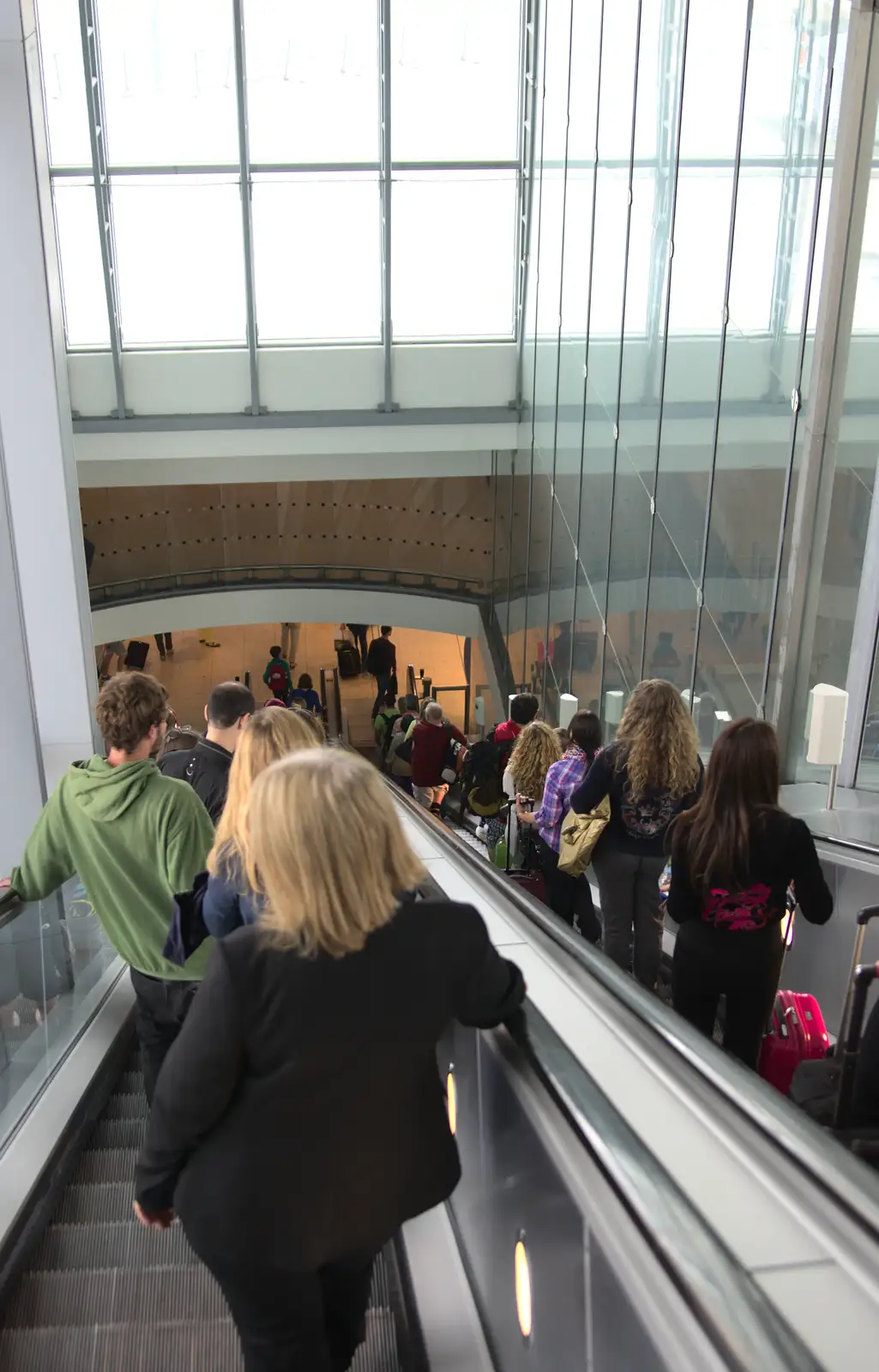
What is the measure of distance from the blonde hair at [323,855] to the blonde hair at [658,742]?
2.40m

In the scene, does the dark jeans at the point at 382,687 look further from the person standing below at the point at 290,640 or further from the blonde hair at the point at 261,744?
the blonde hair at the point at 261,744

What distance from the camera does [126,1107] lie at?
405 centimetres

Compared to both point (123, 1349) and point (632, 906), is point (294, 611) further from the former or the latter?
point (123, 1349)

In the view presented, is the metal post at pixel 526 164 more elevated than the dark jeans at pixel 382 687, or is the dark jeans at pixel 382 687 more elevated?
the metal post at pixel 526 164

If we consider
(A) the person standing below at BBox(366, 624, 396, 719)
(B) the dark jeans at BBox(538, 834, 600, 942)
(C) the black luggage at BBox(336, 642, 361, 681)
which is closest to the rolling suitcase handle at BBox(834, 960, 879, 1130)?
(B) the dark jeans at BBox(538, 834, 600, 942)

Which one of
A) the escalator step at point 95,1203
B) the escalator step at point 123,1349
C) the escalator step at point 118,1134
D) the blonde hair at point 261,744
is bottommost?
the escalator step at point 118,1134

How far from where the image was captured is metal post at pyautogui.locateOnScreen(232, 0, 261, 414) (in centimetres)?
1355

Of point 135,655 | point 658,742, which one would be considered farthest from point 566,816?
point 135,655

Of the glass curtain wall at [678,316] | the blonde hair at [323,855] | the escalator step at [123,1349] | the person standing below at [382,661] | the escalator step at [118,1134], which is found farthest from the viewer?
the person standing below at [382,661]

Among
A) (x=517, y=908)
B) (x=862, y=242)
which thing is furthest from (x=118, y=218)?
(x=517, y=908)

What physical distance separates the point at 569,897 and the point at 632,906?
917mm

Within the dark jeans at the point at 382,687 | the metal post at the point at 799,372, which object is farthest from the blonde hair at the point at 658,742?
the dark jeans at the point at 382,687

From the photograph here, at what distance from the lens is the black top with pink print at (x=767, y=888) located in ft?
10.2

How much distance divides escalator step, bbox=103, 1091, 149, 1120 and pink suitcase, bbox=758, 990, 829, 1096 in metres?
2.31
